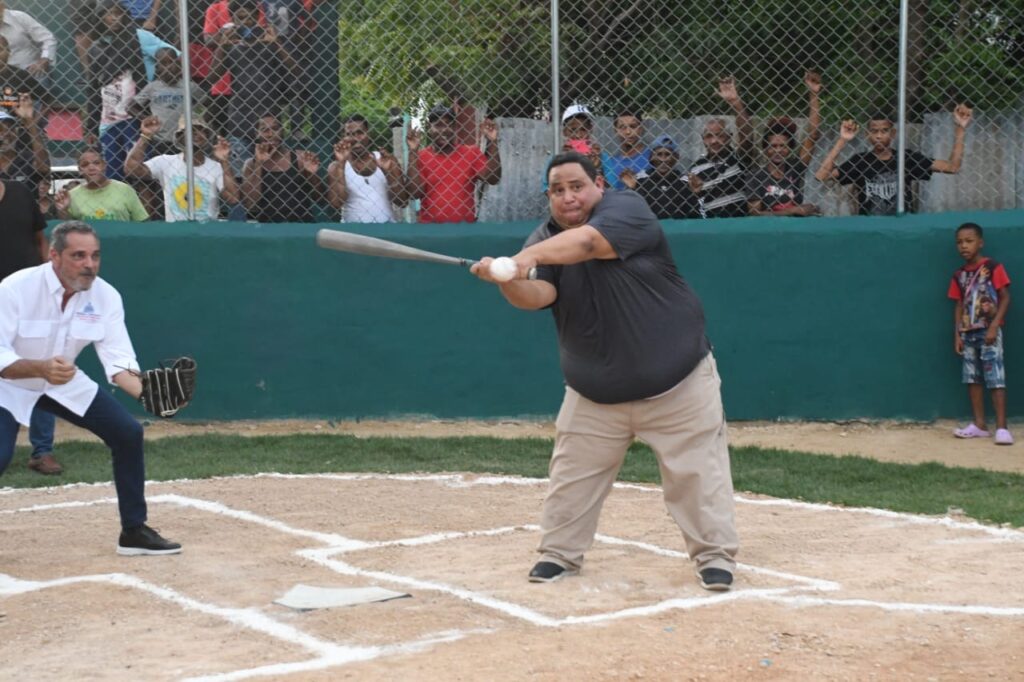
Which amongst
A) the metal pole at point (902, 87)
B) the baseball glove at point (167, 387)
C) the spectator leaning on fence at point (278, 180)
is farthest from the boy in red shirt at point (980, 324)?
the baseball glove at point (167, 387)

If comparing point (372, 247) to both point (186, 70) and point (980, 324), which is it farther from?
point (980, 324)

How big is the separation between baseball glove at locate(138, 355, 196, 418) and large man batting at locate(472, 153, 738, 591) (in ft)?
6.42

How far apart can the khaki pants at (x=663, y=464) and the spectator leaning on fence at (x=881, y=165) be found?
5238 mm

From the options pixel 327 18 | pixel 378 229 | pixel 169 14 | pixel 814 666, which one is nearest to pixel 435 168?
pixel 378 229

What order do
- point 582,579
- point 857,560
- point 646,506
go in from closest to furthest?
point 582,579
point 857,560
point 646,506


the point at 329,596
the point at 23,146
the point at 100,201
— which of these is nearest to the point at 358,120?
the point at 100,201

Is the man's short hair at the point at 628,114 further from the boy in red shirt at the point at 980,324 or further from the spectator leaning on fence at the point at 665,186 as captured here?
the boy in red shirt at the point at 980,324

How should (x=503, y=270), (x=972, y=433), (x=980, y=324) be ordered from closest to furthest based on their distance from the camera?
(x=503, y=270) < (x=980, y=324) < (x=972, y=433)

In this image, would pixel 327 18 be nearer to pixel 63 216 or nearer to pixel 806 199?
pixel 63 216

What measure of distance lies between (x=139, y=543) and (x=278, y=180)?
5.01 m

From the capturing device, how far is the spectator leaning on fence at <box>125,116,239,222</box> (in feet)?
37.3

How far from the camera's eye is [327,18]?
11.5 m

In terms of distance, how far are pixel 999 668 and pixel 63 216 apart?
889 centimetres

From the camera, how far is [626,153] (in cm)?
1118
